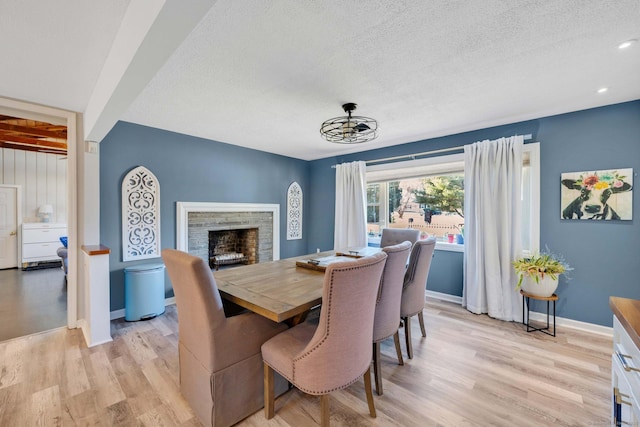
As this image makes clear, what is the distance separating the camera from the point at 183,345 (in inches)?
67.7

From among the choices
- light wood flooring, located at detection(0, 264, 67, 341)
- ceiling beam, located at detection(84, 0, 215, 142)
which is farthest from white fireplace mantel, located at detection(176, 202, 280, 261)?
ceiling beam, located at detection(84, 0, 215, 142)

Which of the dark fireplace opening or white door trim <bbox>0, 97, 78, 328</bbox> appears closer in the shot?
white door trim <bbox>0, 97, 78, 328</bbox>

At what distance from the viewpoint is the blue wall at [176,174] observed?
9.87 feet

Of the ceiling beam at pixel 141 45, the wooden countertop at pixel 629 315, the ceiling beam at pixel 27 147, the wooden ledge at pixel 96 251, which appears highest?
the ceiling beam at pixel 27 147

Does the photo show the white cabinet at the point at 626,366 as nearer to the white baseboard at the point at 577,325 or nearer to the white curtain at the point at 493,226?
the white curtain at the point at 493,226

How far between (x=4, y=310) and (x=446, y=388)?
493cm

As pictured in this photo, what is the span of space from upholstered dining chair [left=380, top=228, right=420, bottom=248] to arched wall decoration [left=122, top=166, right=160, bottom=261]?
294cm

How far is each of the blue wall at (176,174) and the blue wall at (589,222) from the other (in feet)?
11.6

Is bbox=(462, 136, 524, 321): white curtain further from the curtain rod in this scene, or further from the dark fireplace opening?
the dark fireplace opening

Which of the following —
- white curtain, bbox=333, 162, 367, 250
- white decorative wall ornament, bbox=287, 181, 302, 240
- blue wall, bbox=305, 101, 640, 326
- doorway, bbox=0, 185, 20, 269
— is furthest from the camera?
doorway, bbox=0, 185, 20, 269

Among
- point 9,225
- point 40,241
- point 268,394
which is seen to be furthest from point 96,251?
point 9,225

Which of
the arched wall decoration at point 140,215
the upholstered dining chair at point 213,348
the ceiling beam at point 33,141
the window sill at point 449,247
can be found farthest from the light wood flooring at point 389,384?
the ceiling beam at point 33,141

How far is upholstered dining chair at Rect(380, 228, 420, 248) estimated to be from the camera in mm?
3144

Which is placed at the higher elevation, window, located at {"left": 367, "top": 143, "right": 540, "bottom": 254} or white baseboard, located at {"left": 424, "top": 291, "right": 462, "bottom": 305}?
window, located at {"left": 367, "top": 143, "right": 540, "bottom": 254}
